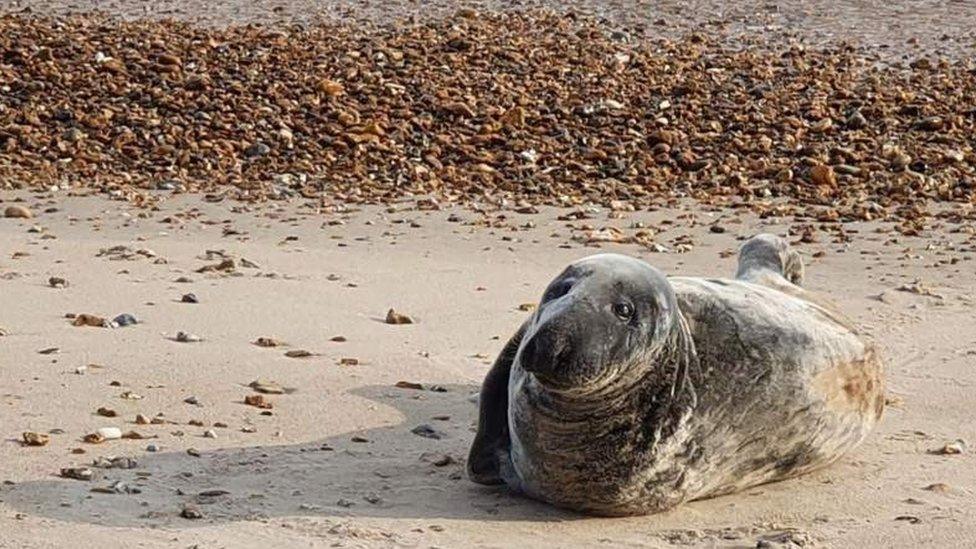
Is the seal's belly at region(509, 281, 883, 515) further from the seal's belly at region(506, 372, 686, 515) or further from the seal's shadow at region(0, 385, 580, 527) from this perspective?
the seal's shadow at region(0, 385, 580, 527)

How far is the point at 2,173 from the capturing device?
10.9 metres

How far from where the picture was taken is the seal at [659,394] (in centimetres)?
530

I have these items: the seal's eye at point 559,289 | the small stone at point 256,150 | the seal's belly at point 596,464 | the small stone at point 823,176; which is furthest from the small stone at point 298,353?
the small stone at point 823,176

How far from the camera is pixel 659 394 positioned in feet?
18.2

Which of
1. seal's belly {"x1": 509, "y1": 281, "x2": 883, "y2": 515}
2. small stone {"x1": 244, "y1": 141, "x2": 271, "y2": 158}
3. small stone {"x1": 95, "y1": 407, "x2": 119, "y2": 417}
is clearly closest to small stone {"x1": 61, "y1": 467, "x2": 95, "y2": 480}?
small stone {"x1": 95, "y1": 407, "x2": 119, "y2": 417}

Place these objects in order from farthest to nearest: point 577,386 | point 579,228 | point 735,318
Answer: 1. point 579,228
2. point 735,318
3. point 577,386

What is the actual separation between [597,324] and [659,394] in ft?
1.44

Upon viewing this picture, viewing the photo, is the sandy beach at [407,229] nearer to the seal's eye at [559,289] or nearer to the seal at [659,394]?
the seal at [659,394]

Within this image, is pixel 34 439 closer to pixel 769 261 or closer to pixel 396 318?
pixel 396 318

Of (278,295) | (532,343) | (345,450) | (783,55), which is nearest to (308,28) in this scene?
(783,55)

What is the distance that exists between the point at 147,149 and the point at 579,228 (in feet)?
9.39

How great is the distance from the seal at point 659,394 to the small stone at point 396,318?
6.18 feet

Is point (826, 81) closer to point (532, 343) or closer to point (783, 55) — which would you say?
point (783, 55)

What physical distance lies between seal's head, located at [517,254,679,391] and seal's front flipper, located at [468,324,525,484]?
16.7 inches
